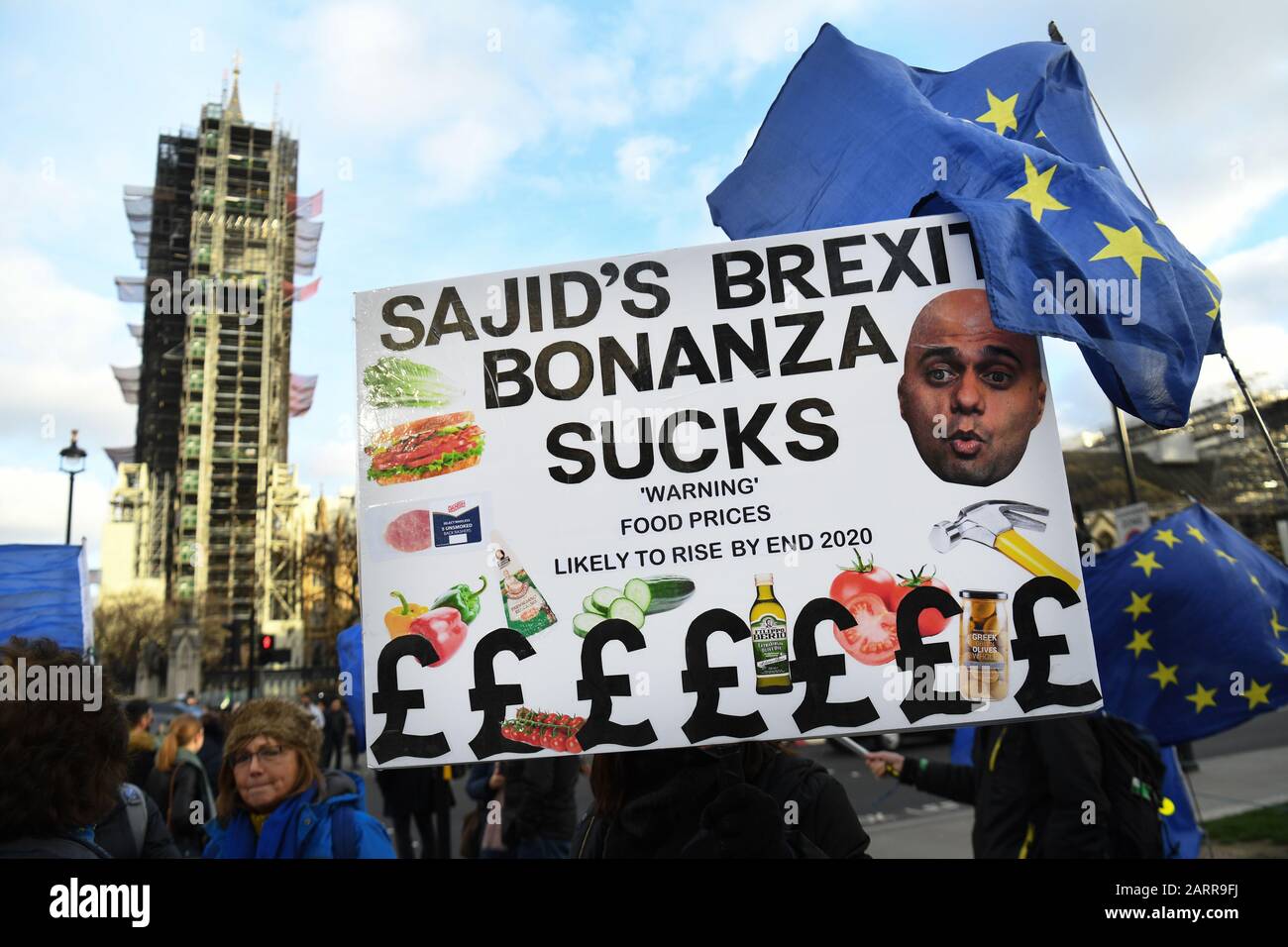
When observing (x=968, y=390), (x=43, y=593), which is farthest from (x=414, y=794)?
Result: (x=968, y=390)

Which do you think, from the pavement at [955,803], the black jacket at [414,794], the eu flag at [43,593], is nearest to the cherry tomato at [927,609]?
the eu flag at [43,593]

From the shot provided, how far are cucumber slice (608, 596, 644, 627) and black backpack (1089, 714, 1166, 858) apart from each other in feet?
7.03

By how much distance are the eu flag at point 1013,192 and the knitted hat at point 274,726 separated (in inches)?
102

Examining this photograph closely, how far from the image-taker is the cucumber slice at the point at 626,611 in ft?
7.88

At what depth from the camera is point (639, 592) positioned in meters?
2.41

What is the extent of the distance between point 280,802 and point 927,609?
232 centimetres

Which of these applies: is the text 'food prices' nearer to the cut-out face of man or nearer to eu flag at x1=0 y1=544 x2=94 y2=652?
the cut-out face of man

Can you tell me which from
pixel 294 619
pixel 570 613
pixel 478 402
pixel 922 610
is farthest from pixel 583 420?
pixel 294 619

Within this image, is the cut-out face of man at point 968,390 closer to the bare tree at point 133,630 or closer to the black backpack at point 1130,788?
the black backpack at point 1130,788

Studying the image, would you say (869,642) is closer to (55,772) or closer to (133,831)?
(55,772)

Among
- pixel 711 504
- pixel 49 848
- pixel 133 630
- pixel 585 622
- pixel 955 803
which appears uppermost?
pixel 133 630

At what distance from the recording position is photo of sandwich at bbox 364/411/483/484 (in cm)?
253

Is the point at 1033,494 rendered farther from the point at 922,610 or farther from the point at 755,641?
the point at 755,641
